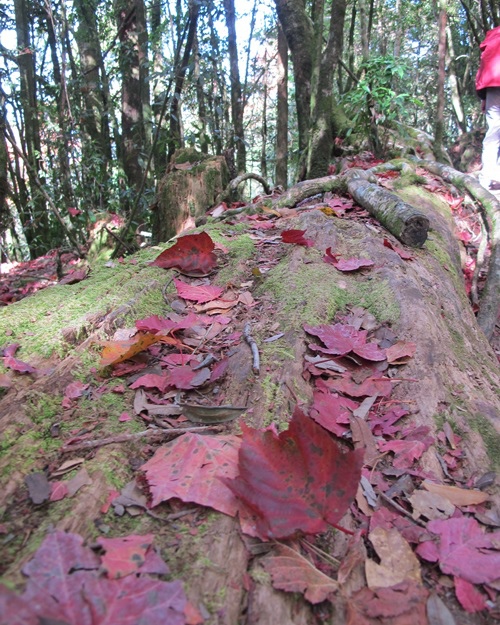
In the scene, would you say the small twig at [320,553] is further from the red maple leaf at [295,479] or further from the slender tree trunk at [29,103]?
the slender tree trunk at [29,103]

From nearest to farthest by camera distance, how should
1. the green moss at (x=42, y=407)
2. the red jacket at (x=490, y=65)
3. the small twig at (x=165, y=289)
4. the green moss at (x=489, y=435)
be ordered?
1. the green moss at (x=42, y=407)
2. the green moss at (x=489, y=435)
3. the small twig at (x=165, y=289)
4. the red jacket at (x=490, y=65)

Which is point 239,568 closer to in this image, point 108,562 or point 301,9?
point 108,562

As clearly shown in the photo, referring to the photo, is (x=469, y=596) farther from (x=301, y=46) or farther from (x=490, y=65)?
(x=301, y=46)

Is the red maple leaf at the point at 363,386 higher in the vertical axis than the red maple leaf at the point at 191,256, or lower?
lower

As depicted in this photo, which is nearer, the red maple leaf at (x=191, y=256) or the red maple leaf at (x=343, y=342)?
the red maple leaf at (x=343, y=342)

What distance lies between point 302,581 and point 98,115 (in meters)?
9.66

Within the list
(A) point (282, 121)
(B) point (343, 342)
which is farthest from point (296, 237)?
(A) point (282, 121)

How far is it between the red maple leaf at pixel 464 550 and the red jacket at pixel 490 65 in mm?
5601

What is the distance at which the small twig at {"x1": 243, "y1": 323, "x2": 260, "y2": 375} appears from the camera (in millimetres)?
1632

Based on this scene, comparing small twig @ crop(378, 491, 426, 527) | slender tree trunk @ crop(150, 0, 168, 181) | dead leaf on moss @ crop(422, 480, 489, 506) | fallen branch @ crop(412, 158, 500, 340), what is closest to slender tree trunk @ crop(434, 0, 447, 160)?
fallen branch @ crop(412, 158, 500, 340)

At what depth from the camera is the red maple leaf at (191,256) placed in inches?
97.7

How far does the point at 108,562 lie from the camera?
90 centimetres

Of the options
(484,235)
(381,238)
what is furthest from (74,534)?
(484,235)

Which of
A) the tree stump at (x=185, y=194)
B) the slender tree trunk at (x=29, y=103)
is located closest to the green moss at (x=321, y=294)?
the tree stump at (x=185, y=194)
